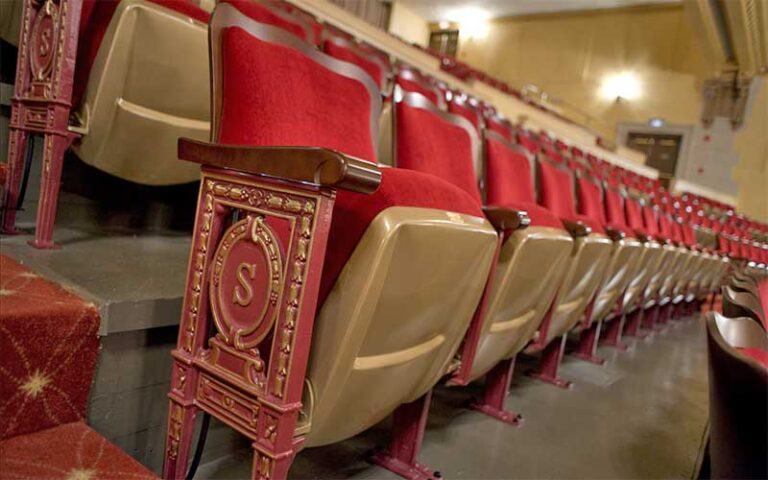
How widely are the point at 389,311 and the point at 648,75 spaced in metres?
3.22

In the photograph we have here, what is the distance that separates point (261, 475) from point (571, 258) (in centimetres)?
34

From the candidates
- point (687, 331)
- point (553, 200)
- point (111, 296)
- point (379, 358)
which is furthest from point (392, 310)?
point (687, 331)

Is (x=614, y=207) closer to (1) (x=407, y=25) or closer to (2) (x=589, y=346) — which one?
(2) (x=589, y=346)

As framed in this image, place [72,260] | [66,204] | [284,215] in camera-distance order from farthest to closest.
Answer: [66,204] → [72,260] → [284,215]

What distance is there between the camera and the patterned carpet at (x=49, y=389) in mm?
219

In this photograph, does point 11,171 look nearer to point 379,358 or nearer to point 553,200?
point 379,358

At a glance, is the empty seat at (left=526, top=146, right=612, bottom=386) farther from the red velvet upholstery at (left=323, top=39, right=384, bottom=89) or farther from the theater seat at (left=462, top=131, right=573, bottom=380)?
the red velvet upholstery at (left=323, top=39, right=384, bottom=89)

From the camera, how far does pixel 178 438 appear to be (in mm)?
252

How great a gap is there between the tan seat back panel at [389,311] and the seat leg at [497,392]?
0.72ft

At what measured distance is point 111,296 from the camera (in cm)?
27

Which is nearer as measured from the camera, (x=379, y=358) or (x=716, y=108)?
(x=379, y=358)

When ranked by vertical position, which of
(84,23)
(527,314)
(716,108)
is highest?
(716,108)

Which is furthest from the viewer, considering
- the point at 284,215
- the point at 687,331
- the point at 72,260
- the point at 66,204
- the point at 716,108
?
the point at 716,108

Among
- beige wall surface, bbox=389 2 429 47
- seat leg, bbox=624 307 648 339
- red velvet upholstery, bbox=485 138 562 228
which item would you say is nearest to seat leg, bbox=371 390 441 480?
red velvet upholstery, bbox=485 138 562 228
